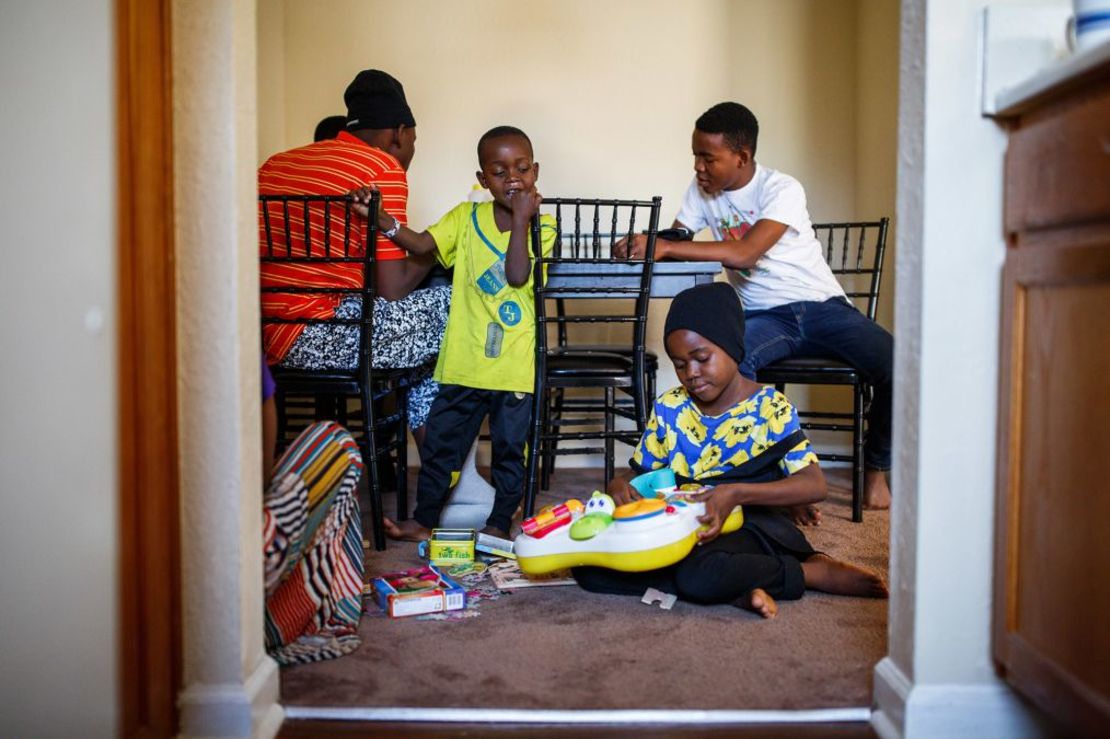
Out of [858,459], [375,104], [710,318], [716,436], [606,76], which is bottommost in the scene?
[858,459]

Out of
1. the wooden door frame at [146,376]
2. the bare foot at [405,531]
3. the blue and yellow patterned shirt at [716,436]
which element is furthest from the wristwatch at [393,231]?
the wooden door frame at [146,376]

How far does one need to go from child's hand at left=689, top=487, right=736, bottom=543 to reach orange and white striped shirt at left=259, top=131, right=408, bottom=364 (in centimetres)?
117

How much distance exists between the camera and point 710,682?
1606mm

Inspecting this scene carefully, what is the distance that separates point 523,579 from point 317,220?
1169 mm

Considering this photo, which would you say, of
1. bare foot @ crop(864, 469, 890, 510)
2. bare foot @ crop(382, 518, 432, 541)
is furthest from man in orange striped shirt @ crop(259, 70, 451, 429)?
bare foot @ crop(864, 469, 890, 510)

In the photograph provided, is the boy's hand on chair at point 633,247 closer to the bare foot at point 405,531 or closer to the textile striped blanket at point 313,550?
the bare foot at point 405,531

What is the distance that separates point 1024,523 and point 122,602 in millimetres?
1169

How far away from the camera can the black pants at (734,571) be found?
202cm

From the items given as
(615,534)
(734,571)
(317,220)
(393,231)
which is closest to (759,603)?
(734,571)

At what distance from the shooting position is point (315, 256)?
8.39 feet

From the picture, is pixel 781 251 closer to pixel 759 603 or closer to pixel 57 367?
pixel 759 603

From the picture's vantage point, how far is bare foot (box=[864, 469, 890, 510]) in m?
3.04

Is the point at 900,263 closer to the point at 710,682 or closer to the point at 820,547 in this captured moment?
the point at 710,682

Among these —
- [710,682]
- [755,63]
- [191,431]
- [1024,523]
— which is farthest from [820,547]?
[755,63]
